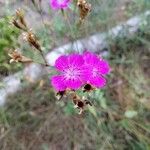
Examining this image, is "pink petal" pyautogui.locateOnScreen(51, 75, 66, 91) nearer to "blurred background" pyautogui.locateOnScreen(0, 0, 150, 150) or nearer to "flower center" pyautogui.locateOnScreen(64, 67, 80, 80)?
"flower center" pyautogui.locateOnScreen(64, 67, 80, 80)

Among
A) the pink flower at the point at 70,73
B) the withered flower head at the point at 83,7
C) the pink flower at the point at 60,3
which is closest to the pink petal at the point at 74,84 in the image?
the pink flower at the point at 70,73

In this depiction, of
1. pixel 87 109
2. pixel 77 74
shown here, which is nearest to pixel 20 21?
pixel 77 74

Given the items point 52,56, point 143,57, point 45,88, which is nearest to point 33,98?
point 45,88

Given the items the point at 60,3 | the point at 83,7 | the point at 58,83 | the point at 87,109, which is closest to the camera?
the point at 58,83

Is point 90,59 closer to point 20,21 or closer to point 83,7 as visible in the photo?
point 83,7

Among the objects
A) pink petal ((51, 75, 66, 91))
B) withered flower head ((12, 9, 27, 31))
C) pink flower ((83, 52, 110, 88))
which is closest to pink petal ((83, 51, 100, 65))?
pink flower ((83, 52, 110, 88))

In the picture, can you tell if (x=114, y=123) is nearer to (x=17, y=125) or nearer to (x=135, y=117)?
(x=135, y=117)
